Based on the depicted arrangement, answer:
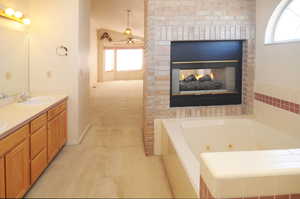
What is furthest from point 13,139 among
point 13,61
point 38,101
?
point 13,61

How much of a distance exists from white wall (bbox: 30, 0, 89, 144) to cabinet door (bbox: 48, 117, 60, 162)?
630 mm

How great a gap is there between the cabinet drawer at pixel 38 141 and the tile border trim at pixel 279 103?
2.76 meters

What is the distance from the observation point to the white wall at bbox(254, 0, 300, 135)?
9.26 ft

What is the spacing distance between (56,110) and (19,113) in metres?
0.76

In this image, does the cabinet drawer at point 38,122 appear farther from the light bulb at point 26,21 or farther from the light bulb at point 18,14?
the light bulb at point 26,21

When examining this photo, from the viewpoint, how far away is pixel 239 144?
3467 millimetres

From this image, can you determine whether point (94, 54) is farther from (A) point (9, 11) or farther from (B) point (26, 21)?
(A) point (9, 11)

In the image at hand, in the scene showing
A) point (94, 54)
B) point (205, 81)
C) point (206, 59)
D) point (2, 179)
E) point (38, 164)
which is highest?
point (94, 54)

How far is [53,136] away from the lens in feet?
10.8

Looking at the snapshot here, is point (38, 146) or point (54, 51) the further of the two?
point (54, 51)

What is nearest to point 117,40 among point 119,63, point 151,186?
point 119,63

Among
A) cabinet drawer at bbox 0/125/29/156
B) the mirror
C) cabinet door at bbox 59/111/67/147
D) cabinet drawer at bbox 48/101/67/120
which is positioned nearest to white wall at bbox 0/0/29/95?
the mirror

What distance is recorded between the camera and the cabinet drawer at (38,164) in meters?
2.63

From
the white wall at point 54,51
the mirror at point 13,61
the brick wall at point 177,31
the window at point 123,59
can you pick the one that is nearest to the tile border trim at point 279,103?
the brick wall at point 177,31
